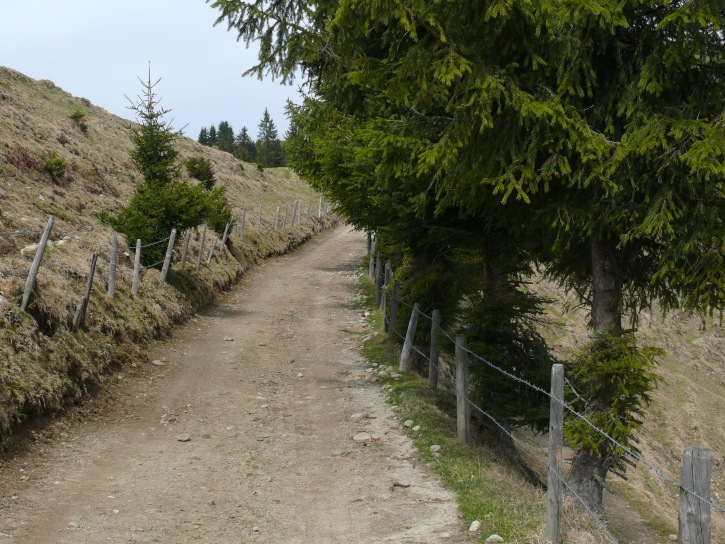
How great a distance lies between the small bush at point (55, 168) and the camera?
80.3 ft

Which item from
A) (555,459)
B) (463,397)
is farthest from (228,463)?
(555,459)

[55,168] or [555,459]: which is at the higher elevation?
[55,168]

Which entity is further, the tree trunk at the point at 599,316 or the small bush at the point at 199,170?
the small bush at the point at 199,170

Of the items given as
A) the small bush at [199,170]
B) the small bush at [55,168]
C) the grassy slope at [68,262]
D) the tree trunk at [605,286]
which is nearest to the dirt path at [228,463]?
the grassy slope at [68,262]

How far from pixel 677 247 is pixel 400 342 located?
26.4ft

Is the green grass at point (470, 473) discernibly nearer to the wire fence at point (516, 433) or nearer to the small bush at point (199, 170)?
the wire fence at point (516, 433)

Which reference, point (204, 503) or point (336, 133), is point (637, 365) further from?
point (336, 133)

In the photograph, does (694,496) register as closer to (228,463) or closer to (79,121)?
(228,463)

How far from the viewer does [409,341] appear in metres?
13.5

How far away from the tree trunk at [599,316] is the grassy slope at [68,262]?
6.72m

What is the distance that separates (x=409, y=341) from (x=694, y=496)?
30.2 feet

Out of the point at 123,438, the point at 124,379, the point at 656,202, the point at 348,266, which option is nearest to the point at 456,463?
the point at 656,202

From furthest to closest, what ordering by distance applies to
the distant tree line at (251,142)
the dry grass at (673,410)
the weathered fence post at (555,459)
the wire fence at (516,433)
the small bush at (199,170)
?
the distant tree line at (251,142) < the small bush at (199,170) < the dry grass at (673,410) < the weathered fence post at (555,459) < the wire fence at (516,433)

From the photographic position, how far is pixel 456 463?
870cm
